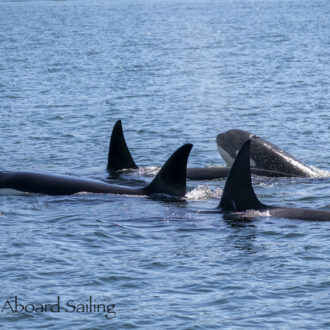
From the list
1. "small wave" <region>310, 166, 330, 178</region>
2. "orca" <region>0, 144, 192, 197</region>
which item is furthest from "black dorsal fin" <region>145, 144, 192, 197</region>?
"small wave" <region>310, 166, 330, 178</region>

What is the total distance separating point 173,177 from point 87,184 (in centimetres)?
208

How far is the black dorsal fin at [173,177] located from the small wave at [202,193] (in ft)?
1.31

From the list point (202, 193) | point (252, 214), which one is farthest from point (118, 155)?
point (252, 214)

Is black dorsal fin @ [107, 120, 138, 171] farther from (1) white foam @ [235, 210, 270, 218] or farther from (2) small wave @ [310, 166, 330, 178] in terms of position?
(1) white foam @ [235, 210, 270, 218]

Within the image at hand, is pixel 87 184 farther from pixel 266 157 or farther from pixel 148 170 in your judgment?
pixel 266 157

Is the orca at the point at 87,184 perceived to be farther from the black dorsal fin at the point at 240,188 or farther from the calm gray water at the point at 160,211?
the black dorsal fin at the point at 240,188

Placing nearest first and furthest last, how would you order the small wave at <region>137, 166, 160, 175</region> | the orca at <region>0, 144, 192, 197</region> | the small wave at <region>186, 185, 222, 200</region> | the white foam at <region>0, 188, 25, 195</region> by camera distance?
the orca at <region>0, 144, 192, 197</region>, the small wave at <region>186, 185, 222, 200</region>, the white foam at <region>0, 188, 25, 195</region>, the small wave at <region>137, 166, 160, 175</region>

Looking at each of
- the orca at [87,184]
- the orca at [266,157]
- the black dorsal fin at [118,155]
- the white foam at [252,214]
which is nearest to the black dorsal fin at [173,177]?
the orca at [87,184]

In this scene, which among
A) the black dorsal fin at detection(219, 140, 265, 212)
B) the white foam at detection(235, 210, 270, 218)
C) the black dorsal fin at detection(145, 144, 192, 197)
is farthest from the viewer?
the black dorsal fin at detection(145, 144, 192, 197)

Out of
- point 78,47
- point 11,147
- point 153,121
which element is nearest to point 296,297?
point 11,147

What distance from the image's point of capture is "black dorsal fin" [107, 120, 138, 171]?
75.4ft

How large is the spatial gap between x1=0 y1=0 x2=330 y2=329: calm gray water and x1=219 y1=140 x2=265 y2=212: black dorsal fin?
351mm

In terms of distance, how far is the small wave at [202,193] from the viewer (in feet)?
65.3

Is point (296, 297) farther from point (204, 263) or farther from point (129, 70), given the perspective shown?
point (129, 70)
